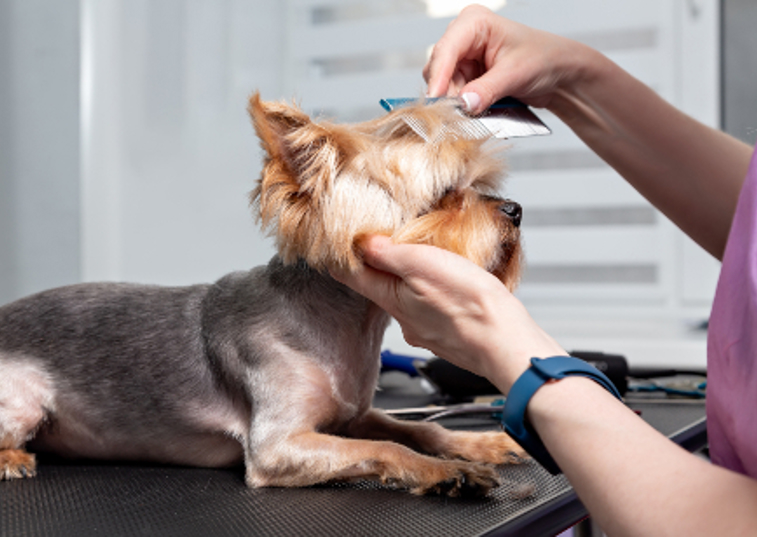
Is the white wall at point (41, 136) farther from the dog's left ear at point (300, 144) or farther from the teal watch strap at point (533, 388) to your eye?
the teal watch strap at point (533, 388)

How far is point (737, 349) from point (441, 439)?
22.3 inches

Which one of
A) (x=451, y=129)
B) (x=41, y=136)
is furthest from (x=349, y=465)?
(x=41, y=136)

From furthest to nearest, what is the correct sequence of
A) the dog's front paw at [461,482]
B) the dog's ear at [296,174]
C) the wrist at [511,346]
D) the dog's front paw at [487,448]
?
the dog's front paw at [487,448] → the dog's ear at [296,174] → the dog's front paw at [461,482] → the wrist at [511,346]

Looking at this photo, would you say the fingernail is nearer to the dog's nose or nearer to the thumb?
the thumb

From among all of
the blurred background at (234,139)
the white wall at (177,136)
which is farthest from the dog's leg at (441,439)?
the white wall at (177,136)

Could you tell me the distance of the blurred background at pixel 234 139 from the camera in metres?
2.77

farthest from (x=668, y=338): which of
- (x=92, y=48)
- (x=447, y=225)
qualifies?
(x=92, y=48)

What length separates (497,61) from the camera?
3.78 feet

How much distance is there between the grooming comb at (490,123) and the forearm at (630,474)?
0.50 meters

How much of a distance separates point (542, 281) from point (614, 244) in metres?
0.33

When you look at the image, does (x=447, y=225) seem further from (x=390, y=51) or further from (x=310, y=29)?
(x=310, y=29)

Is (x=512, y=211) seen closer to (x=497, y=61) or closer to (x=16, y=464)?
(x=497, y=61)

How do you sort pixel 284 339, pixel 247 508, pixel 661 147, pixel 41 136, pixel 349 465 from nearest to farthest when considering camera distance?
1. pixel 247 508
2. pixel 349 465
3. pixel 284 339
4. pixel 661 147
5. pixel 41 136

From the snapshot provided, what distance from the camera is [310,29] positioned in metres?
3.15
